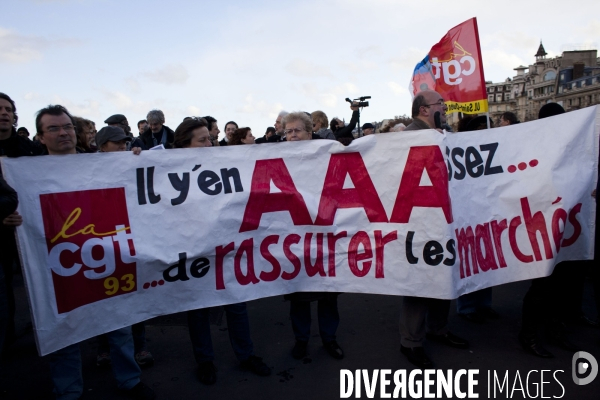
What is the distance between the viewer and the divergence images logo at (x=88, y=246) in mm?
2863

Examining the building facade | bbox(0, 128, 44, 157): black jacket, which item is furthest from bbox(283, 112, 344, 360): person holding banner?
the building facade

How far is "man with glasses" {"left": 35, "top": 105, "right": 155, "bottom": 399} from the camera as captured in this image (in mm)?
2865

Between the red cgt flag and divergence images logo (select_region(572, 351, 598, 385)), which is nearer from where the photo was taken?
divergence images logo (select_region(572, 351, 598, 385))

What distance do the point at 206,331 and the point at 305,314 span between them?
0.83m

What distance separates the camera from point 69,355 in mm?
2889

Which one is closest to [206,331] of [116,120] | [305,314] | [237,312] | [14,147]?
[237,312]

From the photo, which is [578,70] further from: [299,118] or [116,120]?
[299,118]

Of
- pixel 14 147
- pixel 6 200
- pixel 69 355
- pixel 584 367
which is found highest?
pixel 14 147

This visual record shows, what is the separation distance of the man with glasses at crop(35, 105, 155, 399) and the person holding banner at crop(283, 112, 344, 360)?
3.99 ft

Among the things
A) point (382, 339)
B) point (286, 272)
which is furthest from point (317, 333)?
point (286, 272)

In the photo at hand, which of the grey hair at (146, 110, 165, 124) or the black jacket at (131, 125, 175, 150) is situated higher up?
the grey hair at (146, 110, 165, 124)

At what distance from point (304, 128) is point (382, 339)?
2.04 meters

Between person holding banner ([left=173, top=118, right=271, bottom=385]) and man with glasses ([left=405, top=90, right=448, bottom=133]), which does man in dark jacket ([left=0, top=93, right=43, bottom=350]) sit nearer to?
person holding banner ([left=173, top=118, right=271, bottom=385])

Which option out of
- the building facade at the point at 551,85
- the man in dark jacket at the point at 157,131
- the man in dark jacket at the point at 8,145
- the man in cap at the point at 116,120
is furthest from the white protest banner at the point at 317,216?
the building facade at the point at 551,85
